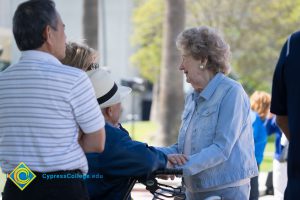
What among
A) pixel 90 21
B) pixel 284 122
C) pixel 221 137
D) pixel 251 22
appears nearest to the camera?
pixel 284 122

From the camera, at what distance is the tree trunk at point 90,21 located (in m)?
19.5

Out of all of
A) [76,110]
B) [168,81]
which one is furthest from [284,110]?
[168,81]

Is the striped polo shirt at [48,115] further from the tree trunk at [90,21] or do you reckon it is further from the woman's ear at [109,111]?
the tree trunk at [90,21]

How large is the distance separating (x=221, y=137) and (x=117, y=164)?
828mm


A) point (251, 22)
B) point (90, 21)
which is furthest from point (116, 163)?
point (251, 22)

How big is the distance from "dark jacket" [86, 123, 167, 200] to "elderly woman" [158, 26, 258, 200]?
0.40m

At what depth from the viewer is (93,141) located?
3.24 m

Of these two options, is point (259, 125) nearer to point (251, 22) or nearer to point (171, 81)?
point (171, 81)

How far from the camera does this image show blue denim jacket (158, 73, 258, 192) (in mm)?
4023

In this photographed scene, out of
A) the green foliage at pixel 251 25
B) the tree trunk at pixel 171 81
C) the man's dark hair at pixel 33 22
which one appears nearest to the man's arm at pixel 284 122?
the man's dark hair at pixel 33 22

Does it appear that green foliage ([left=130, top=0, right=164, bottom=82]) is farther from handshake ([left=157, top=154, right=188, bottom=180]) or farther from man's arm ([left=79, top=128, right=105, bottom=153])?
man's arm ([left=79, top=128, right=105, bottom=153])

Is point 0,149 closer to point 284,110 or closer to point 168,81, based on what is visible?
point 284,110

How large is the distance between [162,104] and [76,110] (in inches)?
592

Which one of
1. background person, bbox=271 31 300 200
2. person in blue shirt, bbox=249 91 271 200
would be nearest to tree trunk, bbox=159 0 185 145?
person in blue shirt, bbox=249 91 271 200
